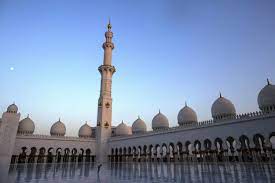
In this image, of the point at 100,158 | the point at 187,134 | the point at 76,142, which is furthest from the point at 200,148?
the point at 76,142

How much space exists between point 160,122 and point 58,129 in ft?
48.8

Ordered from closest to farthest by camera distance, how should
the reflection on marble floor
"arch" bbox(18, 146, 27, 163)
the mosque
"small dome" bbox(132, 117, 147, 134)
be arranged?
the reflection on marble floor
the mosque
"arch" bbox(18, 146, 27, 163)
"small dome" bbox(132, 117, 147, 134)

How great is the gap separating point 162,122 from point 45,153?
51.5 ft

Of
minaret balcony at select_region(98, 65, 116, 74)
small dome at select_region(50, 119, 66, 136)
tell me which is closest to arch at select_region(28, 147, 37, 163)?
small dome at select_region(50, 119, 66, 136)

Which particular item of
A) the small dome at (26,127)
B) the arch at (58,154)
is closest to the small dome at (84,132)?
the arch at (58,154)

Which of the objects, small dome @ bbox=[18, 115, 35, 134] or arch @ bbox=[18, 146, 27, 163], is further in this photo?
small dome @ bbox=[18, 115, 35, 134]

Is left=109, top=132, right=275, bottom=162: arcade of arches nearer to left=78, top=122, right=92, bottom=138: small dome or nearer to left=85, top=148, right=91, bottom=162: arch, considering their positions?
left=85, top=148, right=91, bottom=162: arch

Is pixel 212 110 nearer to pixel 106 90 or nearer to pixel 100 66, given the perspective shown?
pixel 106 90

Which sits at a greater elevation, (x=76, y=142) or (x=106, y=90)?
(x=106, y=90)

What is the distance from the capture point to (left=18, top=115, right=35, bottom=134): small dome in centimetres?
3009

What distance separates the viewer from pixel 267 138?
53.5 ft

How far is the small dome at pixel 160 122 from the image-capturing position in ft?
96.4

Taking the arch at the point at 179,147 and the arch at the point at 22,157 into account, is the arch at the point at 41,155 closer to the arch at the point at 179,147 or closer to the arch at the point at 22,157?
the arch at the point at 22,157

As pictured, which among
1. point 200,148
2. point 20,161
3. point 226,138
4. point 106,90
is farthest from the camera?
point 106,90
